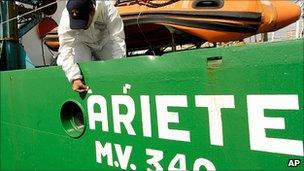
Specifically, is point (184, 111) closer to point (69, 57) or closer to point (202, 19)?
point (69, 57)

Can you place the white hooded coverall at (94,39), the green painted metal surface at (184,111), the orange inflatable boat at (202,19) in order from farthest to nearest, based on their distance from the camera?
the orange inflatable boat at (202,19)
the white hooded coverall at (94,39)
the green painted metal surface at (184,111)

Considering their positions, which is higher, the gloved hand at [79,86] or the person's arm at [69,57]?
the person's arm at [69,57]

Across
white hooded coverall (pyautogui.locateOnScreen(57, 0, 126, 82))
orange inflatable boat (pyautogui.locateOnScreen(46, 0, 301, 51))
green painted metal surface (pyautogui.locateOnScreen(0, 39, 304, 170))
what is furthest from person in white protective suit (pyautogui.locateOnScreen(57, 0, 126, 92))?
orange inflatable boat (pyautogui.locateOnScreen(46, 0, 301, 51))

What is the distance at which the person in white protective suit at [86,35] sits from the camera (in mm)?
3229

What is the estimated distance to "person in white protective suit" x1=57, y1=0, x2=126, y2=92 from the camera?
3.23 m

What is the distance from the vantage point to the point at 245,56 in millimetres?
2145

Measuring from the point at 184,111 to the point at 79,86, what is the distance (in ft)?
3.51

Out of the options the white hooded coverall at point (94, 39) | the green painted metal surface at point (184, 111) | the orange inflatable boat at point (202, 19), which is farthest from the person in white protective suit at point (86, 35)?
the orange inflatable boat at point (202, 19)

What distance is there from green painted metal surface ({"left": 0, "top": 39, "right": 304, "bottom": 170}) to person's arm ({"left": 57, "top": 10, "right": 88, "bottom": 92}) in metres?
0.06

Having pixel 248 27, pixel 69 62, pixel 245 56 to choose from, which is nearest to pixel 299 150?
pixel 245 56

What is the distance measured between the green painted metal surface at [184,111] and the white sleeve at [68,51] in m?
0.07

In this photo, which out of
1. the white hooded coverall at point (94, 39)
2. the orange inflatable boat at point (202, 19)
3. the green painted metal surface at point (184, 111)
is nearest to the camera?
the green painted metal surface at point (184, 111)

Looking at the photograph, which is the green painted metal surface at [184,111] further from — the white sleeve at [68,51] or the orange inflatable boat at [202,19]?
the orange inflatable boat at [202,19]

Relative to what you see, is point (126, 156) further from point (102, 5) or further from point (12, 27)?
point (12, 27)
